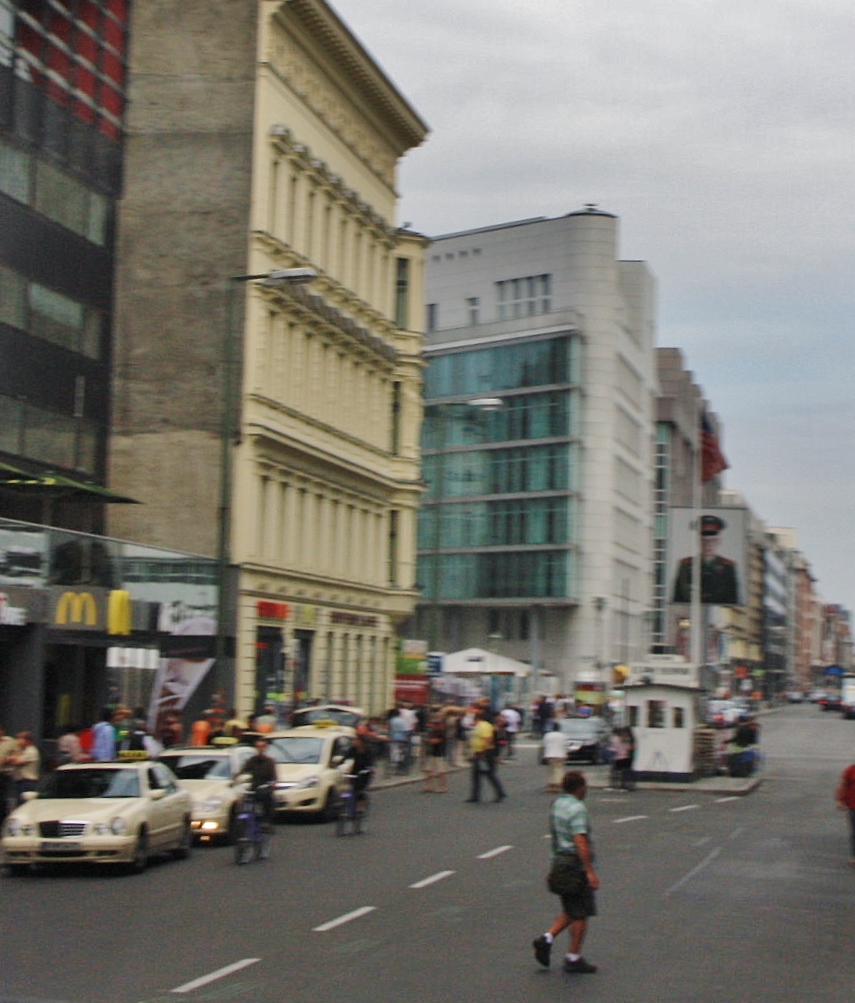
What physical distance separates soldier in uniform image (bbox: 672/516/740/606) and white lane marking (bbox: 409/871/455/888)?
4940cm

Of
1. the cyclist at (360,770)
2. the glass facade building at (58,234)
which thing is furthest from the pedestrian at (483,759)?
the glass facade building at (58,234)

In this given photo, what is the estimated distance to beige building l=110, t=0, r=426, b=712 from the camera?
4622 cm

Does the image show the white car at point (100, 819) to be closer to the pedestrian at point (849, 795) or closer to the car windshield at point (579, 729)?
the pedestrian at point (849, 795)

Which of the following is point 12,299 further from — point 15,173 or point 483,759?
point 483,759

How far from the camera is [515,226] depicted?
105375 millimetres

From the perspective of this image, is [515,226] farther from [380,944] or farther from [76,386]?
[380,944]

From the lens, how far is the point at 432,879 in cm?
2009

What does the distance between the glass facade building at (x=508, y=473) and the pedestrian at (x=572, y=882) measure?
84689mm

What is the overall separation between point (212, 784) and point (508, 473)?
78.4 metres

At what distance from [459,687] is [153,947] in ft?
178


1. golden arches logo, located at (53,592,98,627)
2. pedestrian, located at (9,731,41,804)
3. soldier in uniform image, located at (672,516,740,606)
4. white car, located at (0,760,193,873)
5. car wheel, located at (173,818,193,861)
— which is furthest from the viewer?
soldier in uniform image, located at (672,516,740,606)

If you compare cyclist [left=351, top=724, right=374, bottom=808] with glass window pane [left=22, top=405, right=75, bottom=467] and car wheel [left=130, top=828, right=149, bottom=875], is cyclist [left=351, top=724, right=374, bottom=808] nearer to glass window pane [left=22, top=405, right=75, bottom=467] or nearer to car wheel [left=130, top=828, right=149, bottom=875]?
car wheel [left=130, top=828, right=149, bottom=875]

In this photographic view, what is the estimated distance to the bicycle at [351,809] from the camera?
2598cm

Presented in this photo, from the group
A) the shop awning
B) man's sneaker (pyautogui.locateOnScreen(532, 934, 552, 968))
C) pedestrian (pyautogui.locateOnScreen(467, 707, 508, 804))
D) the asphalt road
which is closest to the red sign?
the shop awning
